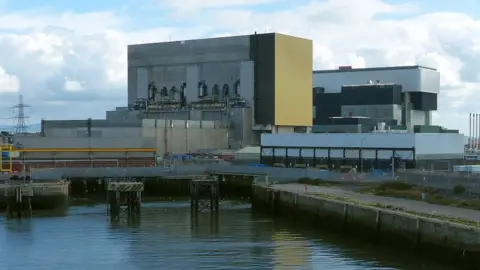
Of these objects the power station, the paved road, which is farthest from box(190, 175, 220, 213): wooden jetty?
the power station

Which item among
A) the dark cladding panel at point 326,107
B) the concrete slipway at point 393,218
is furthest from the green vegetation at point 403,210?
the dark cladding panel at point 326,107

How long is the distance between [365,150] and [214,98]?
35.6 metres

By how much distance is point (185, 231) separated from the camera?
46062mm

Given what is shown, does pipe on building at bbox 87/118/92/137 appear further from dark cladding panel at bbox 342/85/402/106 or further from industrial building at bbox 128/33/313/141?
dark cladding panel at bbox 342/85/402/106

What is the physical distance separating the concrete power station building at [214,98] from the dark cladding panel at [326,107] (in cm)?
2054

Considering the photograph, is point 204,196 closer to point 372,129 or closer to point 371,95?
point 372,129

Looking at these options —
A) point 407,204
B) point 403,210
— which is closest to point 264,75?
point 407,204

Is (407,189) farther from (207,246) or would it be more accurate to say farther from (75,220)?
(75,220)

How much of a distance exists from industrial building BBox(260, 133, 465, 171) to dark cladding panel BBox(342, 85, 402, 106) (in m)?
40.1

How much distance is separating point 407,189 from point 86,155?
44.6 meters

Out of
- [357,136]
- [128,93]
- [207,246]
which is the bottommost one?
[207,246]

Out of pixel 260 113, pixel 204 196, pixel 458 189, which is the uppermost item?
pixel 260 113

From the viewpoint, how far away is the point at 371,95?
414ft

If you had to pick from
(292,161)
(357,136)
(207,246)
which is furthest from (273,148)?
(207,246)
